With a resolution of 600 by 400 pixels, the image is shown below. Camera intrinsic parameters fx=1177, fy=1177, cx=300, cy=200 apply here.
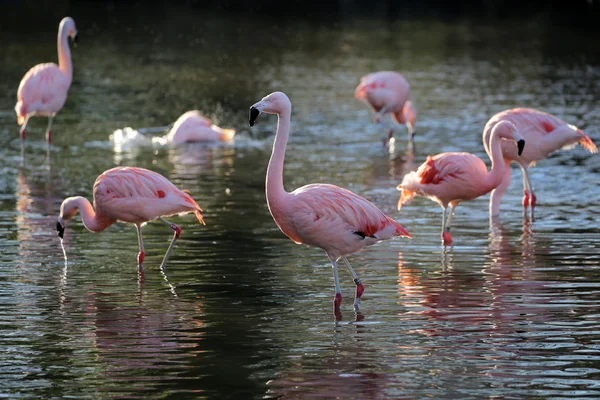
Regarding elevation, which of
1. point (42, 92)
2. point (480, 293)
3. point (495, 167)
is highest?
point (42, 92)

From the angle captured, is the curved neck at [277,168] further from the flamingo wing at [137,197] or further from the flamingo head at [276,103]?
the flamingo wing at [137,197]

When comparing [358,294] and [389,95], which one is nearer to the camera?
[358,294]

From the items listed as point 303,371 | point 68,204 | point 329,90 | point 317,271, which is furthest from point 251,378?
point 329,90

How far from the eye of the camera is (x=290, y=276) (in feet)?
27.8

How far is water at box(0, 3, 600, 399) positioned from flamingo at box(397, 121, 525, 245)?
1.34 ft

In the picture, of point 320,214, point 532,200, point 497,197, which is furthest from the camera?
point 532,200

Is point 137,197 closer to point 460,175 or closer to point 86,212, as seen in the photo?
point 86,212

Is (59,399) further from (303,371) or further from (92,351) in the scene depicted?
(303,371)

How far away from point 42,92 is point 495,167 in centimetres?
691

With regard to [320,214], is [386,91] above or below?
above

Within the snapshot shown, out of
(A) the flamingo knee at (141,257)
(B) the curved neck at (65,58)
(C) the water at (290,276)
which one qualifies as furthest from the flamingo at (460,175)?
(B) the curved neck at (65,58)

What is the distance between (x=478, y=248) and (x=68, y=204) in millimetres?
3232

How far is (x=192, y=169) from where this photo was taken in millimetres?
13398

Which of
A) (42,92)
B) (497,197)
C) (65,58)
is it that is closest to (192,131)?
(65,58)
